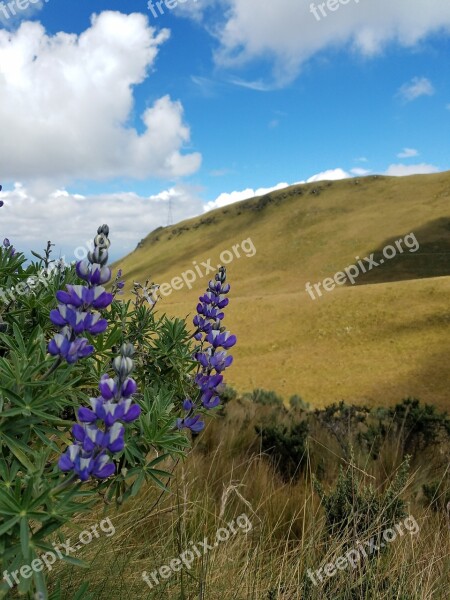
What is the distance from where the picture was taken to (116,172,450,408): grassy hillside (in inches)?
863

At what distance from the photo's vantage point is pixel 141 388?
379 centimetres

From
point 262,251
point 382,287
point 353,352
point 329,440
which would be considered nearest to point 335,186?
point 262,251

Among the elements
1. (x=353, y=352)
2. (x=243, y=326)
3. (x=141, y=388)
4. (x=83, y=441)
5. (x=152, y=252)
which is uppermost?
(x=152, y=252)

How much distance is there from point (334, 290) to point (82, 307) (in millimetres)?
32425

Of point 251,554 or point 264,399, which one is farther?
point 264,399

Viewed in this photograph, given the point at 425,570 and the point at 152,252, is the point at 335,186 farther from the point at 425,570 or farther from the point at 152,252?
the point at 425,570

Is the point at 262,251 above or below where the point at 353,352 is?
above

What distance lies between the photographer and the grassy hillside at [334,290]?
21.9 m

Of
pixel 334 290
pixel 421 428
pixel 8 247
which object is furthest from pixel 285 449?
pixel 334 290

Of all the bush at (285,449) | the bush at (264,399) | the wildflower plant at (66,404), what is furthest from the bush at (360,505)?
the bush at (264,399)

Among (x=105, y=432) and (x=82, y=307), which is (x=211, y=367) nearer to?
(x=82, y=307)

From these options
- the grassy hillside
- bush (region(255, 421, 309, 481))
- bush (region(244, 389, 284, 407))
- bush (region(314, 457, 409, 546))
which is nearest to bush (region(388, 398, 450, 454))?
bush (region(255, 421, 309, 481))

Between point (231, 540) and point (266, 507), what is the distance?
0.67 m

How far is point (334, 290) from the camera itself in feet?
109
